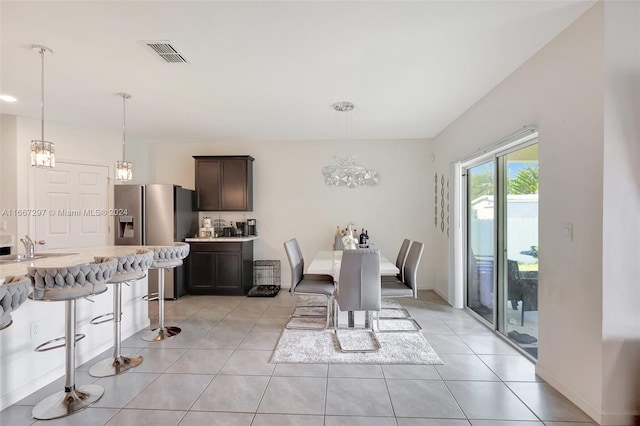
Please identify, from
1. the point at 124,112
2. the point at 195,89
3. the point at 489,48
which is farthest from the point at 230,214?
the point at 489,48

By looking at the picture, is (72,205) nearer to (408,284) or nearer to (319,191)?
(319,191)

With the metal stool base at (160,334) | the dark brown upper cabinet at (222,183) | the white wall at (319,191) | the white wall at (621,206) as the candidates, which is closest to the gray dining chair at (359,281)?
the white wall at (621,206)

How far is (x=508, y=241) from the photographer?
10.4 feet

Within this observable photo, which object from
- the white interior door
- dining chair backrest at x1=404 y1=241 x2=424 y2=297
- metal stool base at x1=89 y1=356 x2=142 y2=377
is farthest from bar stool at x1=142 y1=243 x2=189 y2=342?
dining chair backrest at x1=404 y1=241 x2=424 y2=297

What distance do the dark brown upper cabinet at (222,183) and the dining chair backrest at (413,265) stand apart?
9.53 ft

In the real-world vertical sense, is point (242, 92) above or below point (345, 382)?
above

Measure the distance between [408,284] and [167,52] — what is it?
129 inches

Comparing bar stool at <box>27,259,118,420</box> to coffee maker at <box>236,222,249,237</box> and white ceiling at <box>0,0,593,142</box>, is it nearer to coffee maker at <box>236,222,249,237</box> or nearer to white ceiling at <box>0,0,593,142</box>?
white ceiling at <box>0,0,593,142</box>

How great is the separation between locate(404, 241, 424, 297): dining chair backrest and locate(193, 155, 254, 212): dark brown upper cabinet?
2.90 m

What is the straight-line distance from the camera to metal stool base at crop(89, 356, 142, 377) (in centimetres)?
251

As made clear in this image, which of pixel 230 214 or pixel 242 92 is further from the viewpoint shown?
pixel 230 214

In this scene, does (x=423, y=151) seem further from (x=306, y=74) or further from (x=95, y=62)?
(x=95, y=62)

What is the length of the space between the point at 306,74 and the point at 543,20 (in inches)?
72.0

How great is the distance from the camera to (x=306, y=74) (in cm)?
286
